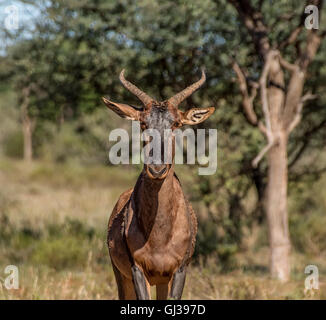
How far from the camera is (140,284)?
211 inches

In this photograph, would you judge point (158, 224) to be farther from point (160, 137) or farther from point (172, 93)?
point (172, 93)

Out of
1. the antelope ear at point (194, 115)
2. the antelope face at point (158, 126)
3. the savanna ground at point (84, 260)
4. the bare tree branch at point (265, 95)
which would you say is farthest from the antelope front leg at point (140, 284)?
the bare tree branch at point (265, 95)

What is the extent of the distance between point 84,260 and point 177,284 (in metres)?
5.83

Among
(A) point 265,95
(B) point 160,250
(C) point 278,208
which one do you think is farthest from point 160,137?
(C) point 278,208

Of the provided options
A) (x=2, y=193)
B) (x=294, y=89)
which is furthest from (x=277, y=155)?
(x=2, y=193)

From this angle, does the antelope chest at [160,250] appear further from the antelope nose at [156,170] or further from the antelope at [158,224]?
the antelope nose at [156,170]

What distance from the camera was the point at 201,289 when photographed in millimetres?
8164

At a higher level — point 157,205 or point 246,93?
point 246,93

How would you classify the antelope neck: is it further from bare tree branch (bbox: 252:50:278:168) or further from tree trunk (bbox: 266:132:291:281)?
tree trunk (bbox: 266:132:291:281)

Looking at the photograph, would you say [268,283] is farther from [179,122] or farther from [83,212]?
[83,212]

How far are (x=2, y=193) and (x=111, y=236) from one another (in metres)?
13.1

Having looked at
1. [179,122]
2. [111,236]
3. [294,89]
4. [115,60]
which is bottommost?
[111,236]

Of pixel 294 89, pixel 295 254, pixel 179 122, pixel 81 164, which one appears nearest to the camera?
pixel 179 122

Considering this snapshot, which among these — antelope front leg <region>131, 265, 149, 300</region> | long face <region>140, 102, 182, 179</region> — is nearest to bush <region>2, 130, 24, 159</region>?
antelope front leg <region>131, 265, 149, 300</region>
